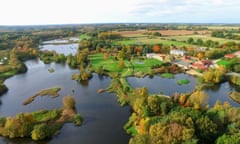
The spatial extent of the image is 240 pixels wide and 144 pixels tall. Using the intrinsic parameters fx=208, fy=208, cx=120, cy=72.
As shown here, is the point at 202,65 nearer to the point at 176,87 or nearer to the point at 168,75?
the point at 168,75

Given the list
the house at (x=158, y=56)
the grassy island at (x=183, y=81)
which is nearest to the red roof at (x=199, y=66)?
the grassy island at (x=183, y=81)

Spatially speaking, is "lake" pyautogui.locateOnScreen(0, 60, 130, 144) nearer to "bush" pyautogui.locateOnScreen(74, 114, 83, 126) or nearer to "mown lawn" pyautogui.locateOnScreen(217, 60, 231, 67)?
"bush" pyautogui.locateOnScreen(74, 114, 83, 126)

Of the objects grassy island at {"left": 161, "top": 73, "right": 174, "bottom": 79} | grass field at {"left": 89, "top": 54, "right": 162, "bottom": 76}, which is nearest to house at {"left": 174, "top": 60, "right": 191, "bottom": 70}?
grass field at {"left": 89, "top": 54, "right": 162, "bottom": 76}

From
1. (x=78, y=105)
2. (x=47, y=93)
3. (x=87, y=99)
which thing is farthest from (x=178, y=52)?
(x=47, y=93)

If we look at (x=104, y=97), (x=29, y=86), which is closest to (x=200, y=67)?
(x=104, y=97)

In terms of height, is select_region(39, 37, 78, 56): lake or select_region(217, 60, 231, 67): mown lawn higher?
select_region(217, 60, 231, 67): mown lawn

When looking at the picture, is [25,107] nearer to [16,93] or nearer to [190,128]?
[16,93]

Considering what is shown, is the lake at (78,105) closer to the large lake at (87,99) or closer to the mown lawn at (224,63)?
the large lake at (87,99)
